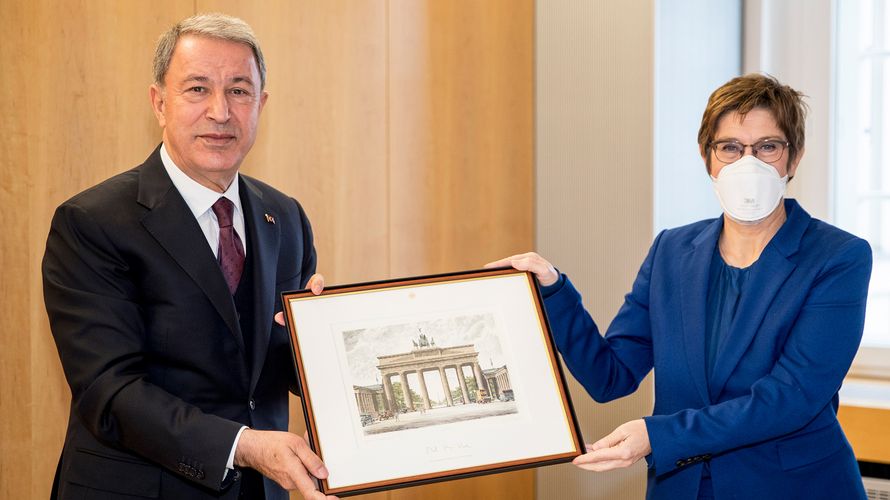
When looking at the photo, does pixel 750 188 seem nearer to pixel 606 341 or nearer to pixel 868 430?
pixel 606 341

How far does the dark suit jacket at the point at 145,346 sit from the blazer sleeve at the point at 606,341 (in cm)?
67

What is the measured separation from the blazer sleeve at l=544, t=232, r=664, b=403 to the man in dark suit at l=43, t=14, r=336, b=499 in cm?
63

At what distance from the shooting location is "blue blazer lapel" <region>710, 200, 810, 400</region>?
1.78m

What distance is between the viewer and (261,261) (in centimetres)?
174

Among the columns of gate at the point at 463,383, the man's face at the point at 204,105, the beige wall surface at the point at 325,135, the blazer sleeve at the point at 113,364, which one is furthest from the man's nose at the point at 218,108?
the beige wall surface at the point at 325,135

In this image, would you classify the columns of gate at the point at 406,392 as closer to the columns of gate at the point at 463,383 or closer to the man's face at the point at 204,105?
the columns of gate at the point at 463,383

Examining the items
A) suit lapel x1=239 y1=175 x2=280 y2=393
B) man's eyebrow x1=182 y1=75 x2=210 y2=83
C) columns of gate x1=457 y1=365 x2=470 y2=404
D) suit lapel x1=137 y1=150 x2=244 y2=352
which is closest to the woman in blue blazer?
columns of gate x1=457 y1=365 x2=470 y2=404

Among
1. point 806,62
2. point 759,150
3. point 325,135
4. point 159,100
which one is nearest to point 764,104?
point 759,150

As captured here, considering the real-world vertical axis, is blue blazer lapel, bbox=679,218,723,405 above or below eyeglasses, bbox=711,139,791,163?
below

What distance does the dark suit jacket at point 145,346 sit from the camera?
5.15ft

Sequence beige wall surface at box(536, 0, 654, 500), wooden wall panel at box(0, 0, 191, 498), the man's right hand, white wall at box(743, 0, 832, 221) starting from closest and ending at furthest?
1. the man's right hand
2. wooden wall panel at box(0, 0, 191, 498)
3. beige wall surface at box(536, 0, 654, 500)
4. white wall at box(743, 0, 832, 221)

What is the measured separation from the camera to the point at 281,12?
2.59 m

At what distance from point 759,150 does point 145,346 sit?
127 cm

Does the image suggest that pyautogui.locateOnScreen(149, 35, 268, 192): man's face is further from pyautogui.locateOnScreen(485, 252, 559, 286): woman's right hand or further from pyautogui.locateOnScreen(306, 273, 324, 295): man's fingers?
pyautogui.locateOnScreen(485, 252, 559, 286): woman's right hand
